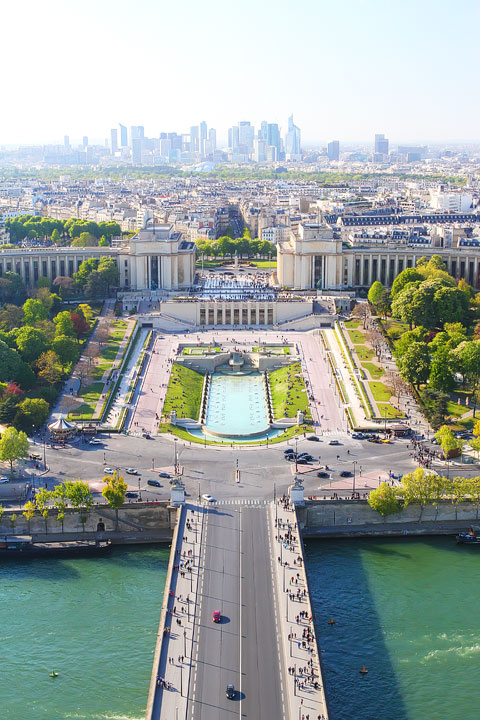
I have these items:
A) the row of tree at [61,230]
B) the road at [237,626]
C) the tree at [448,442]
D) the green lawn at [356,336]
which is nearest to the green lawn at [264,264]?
the row of tree at [61,230]

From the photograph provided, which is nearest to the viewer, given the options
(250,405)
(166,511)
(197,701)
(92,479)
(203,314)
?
(197,701)

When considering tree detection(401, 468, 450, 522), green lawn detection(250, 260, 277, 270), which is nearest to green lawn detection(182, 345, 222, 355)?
tree detection(401, 468, 450, 522)

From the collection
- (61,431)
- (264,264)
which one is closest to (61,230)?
(264,264)

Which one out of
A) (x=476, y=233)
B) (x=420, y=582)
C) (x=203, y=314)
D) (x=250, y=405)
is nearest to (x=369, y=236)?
(x=476, y=233)

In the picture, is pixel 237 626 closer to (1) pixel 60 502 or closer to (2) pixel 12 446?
(1) pixel 60 502

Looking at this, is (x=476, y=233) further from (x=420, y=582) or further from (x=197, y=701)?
(x=197, y=701)

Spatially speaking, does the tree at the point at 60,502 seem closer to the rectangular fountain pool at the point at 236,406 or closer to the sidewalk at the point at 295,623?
the sidewalk at the point at 295,623
